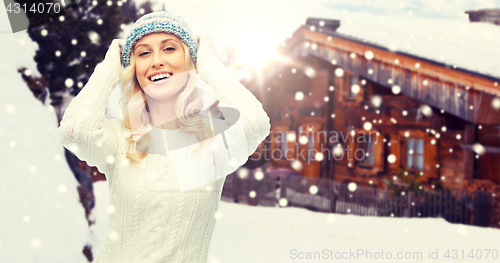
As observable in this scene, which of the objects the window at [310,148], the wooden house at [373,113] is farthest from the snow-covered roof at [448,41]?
the window at [310,148]

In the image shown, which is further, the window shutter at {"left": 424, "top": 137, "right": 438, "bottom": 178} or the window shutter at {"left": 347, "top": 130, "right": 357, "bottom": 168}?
the window shutter at {"left": 347, "top": 130, "right": 357, "bottom": 168}

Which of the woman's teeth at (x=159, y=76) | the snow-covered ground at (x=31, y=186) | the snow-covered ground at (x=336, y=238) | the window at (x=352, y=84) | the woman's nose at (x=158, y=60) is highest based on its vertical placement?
the window at (x=352, y=84)

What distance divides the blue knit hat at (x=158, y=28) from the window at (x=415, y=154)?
10044 millimetres

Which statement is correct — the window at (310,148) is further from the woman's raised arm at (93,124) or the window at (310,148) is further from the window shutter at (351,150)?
the woman's raised arm at (93,124)

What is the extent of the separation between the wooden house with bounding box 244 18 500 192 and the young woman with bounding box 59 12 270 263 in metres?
6.55

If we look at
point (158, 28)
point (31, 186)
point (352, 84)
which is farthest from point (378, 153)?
point (158, 28)

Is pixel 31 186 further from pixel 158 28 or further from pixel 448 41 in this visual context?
pixel 448 41

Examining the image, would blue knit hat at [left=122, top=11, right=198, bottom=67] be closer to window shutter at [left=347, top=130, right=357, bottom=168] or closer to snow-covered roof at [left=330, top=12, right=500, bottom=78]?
snow-covered roof at [left=330, top=12, right=500, bottom=78]

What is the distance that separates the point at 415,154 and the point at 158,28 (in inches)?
404

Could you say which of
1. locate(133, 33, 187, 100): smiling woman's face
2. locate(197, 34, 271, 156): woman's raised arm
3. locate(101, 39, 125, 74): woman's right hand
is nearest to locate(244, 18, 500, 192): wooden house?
locate(197, 34, 271, 156): woman's raised arm

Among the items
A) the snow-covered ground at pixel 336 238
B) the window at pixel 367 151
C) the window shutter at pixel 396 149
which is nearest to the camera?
the snow-covered ground at pixel 336 238

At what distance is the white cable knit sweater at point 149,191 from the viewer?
1.79 metres

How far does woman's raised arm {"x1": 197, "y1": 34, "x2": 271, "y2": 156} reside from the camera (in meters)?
1.79

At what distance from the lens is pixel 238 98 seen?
1.83 meters
